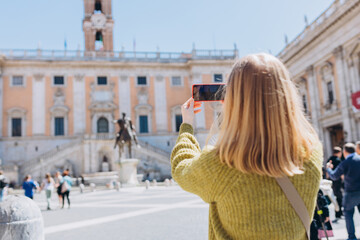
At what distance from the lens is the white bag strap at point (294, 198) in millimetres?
1442

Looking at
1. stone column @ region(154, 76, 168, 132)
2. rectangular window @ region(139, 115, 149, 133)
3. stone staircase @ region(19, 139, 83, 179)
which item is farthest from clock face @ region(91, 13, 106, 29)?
stone staircase @ region(19, 139, 83, 179)

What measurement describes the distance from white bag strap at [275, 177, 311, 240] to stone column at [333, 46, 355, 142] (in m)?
23.5

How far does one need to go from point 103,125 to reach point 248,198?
34538 mm

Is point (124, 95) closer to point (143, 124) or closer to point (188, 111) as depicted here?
point (143, 124)

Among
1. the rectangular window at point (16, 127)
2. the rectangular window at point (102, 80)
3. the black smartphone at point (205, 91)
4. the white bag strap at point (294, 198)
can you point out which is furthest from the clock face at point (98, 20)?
the white bag strap at point (294, 198)

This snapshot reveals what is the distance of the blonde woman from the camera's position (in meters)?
1.42

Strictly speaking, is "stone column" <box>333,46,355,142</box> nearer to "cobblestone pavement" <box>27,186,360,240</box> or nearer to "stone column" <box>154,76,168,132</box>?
"cobblestone pavement" <box>27,186,360,240</box>

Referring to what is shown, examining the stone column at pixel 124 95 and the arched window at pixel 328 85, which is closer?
the arched window at pixel 328 85

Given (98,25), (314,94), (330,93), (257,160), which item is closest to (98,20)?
(98,25)

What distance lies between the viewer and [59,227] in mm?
7113

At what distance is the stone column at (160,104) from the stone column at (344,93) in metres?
17.5

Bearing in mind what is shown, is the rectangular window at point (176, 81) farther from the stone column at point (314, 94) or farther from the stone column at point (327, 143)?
the stone column at point (327, 143)

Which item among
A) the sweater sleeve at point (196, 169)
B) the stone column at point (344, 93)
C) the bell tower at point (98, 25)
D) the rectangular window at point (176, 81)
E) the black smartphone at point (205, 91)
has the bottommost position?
the sweater sleeve at point (196, 169)

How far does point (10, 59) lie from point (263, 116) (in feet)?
119
